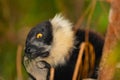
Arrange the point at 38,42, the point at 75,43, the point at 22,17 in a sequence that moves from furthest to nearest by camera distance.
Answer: the point at 22,17 < the point at 75,43 < the point at 38,42

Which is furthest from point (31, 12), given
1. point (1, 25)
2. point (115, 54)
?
point (115, 54)

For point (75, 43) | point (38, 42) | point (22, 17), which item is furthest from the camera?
point (22, 17)

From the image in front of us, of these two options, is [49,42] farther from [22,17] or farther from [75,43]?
[22,17]

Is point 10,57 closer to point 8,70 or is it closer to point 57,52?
point 8,70

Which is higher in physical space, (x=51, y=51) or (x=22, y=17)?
(x=22, y=17)

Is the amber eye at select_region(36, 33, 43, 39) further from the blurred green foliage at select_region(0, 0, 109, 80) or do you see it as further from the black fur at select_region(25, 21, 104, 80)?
the blurred green foliage at select_region(0, 0, 109, 80)

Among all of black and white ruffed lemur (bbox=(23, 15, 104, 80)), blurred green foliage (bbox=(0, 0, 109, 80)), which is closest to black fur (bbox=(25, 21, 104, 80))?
black and white ruffed lemur (bbox=(23, 15, 104, 80))

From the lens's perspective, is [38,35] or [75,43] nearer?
[38,35]

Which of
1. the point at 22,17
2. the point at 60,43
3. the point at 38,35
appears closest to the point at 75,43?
the point at 60,43
